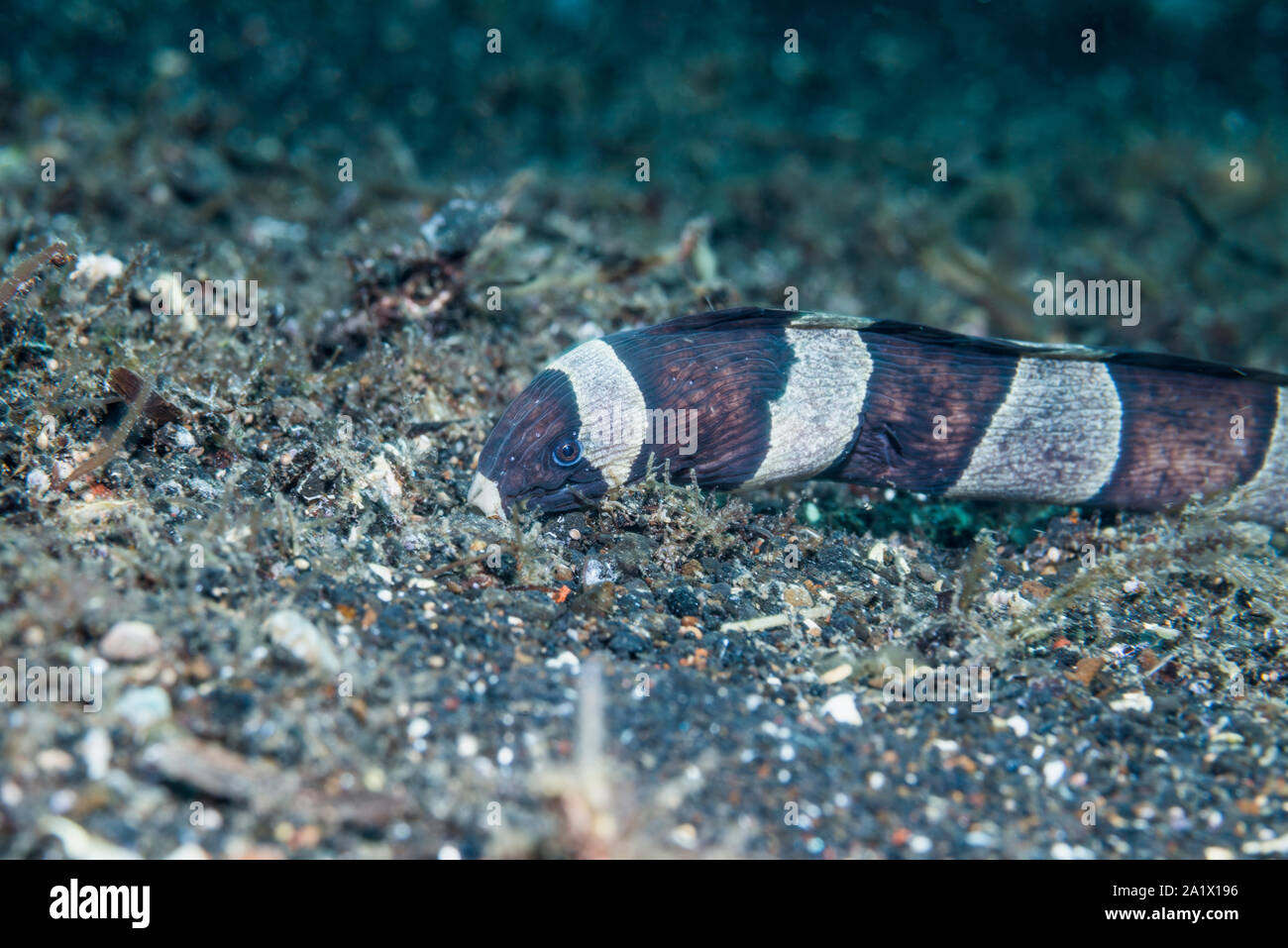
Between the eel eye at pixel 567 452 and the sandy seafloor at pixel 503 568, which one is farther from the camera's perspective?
the eel eye at pixel 567 452

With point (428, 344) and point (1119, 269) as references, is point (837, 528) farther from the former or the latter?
point (1119, 269)

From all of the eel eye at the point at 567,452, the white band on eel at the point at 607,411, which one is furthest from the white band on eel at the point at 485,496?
the white band on eel at the point at 607,411

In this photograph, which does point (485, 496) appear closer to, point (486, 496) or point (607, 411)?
point (486, 496)

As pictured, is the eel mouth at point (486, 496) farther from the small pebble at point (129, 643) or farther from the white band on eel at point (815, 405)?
the small pebble at point (129, 643)

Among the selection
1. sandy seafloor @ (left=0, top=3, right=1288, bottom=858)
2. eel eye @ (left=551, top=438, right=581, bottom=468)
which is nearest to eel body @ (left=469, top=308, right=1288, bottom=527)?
eel eye @ (left=551, top=438, right=581, bottom=468)

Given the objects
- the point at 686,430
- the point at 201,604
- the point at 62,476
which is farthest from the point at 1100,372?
the point at 62,476

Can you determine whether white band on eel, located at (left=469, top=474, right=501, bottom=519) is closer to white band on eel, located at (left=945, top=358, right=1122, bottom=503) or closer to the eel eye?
the eel eye

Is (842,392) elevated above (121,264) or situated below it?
below
